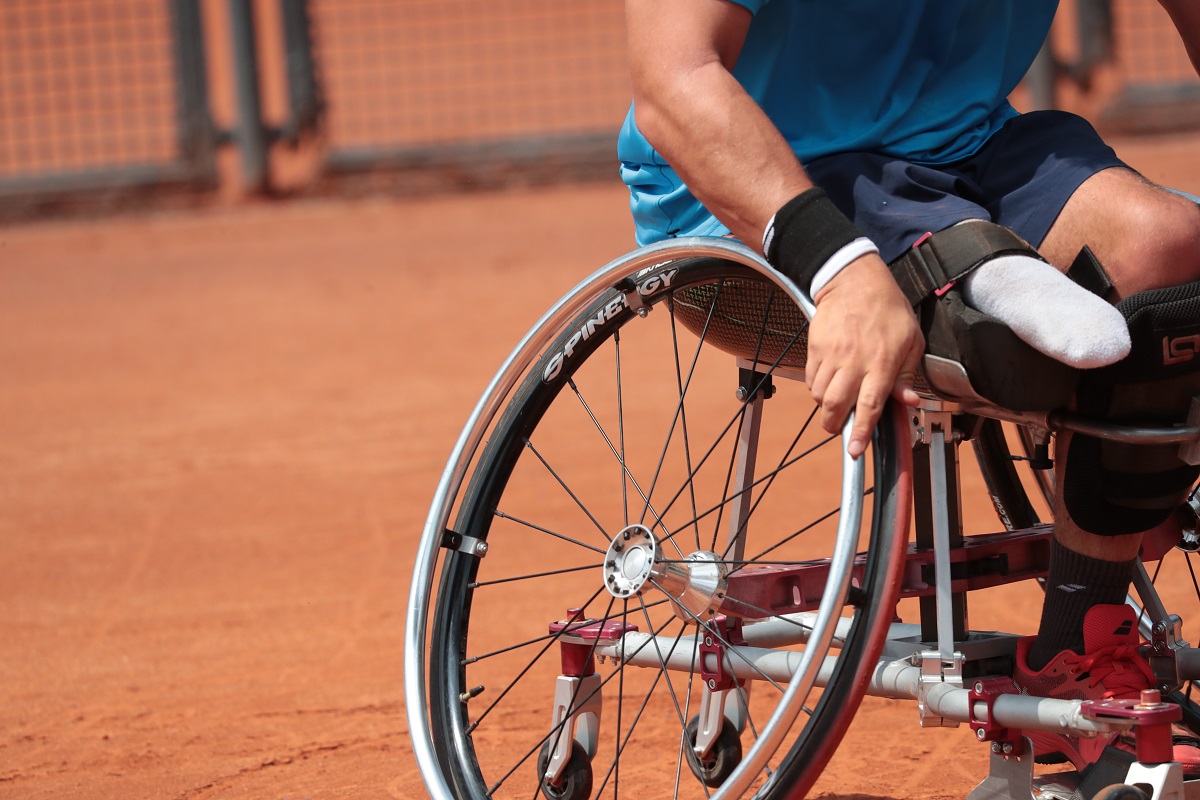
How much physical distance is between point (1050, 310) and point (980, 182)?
445mm

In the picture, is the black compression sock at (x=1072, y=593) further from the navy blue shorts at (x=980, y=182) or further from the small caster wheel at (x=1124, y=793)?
the navy blue shorts at (x=980, y=182)

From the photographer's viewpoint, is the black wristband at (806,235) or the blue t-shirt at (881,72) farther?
the blue t-shirt at (881,72)

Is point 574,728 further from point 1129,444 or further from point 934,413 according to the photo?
point 1129,444

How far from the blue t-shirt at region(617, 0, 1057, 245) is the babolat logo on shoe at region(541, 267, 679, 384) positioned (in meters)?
0.11

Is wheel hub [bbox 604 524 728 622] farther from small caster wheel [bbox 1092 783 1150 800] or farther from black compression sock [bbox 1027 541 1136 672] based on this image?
small caster wheel [bbox 1092 783 1150 800]

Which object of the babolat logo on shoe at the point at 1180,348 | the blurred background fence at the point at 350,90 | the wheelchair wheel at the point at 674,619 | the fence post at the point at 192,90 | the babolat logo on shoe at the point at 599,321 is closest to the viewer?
the wheelchair wheel at the point at 674,619

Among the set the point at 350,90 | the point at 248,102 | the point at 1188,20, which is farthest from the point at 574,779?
the point at 350,90

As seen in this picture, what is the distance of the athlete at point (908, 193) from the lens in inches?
73.0

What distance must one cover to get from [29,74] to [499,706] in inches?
584

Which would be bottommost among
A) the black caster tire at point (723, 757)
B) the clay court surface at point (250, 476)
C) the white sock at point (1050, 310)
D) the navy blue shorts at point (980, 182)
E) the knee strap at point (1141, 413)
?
the clay court surface at point (250, 476)

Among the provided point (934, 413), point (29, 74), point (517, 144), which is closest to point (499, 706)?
point (934, 413)

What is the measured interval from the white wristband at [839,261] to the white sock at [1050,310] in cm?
16

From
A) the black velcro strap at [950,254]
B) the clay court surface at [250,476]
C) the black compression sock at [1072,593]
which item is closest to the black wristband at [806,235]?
the black velcro strap at [950,254]

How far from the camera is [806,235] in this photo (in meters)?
1.89
